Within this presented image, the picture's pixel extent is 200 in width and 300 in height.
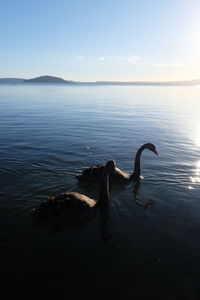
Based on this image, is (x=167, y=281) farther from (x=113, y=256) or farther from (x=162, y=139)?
(x=162, y=139)

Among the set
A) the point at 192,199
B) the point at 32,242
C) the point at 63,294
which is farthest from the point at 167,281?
the point at 192,199

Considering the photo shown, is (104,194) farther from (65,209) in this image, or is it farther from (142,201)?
(142,201)

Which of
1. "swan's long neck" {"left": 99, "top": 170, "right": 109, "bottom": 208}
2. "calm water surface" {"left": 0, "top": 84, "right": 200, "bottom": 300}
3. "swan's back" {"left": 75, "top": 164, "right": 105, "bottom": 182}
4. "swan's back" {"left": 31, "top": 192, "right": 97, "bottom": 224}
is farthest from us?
"swan's back" {"left": 75, "top": 164, "right": 105, "bottom": 182}

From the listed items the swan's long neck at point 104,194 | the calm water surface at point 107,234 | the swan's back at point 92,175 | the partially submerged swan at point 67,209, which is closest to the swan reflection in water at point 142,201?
the calm water surface at point 107,234

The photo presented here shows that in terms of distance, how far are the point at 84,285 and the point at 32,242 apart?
7.70 feet

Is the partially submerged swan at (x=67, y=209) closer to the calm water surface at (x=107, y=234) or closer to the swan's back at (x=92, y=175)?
the calm water surface at (x=107, y=234)

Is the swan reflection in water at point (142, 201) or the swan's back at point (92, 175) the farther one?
the swan's back at point (92, 175)

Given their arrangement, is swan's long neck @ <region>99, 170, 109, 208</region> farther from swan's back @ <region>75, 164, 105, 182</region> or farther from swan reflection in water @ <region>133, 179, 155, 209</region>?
swan's back @ <region>75, 164, 105, 182</region>

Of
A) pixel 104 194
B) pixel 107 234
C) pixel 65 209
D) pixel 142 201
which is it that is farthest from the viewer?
pixel 142 201

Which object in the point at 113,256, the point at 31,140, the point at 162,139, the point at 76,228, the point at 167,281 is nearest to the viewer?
the point at 167,281

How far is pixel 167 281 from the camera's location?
6820mm

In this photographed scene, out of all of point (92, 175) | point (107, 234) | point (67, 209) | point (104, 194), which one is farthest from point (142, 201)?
point (67, 209)

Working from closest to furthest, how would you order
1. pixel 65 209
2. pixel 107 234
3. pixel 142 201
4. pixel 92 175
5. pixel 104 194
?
pixel 107 234 → pixel 65 209 → pixel 104 194 → pixel 142 201 → pixel 92 175

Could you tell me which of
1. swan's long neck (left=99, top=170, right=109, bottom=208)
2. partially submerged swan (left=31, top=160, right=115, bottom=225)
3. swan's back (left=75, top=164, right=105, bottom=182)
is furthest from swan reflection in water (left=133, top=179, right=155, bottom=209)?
partially submerged swan (left=31, top=160, right=115, bottom=225)
